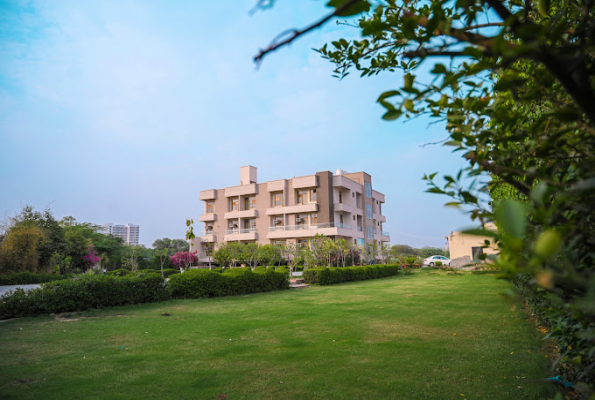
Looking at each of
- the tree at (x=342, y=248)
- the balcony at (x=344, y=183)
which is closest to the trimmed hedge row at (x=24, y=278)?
the tree at (x=342, y=248)

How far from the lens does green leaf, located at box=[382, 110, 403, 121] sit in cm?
101

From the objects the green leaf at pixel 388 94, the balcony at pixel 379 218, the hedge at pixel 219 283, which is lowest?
the hedge at pixel 219 283

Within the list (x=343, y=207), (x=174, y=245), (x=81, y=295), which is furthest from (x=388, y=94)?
(x=174, y=245)

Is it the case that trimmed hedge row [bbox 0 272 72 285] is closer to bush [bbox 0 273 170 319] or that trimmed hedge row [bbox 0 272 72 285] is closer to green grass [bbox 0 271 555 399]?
bush [bbox 0 273 170 319]

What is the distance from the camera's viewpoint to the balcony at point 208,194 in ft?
139

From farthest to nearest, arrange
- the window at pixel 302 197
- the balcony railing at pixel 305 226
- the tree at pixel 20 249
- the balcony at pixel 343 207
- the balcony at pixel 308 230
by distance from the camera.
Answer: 1. the window at pixel 302 197
2. the balcony at pixel 343 207
3. the balcony railing at pixel 305 226
4. the balcony at pixel 308 230
5. the tree at pixel 20 249

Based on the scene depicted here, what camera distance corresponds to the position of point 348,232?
117ft

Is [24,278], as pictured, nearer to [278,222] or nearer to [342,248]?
[342,248]

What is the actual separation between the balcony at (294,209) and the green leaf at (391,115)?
34.2 m

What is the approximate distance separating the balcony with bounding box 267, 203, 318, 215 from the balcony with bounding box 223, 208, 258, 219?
1.92 m

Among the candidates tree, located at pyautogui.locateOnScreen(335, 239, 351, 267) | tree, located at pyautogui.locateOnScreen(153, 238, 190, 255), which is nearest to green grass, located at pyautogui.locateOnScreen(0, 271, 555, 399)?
tree, located at pyautogui.locateOnScreen(335, 239, 351, 267)

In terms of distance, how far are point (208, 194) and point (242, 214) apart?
589 cm

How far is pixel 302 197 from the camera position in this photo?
1490 inches

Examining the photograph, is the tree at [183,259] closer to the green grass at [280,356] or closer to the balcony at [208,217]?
the balcony at [208,217]
